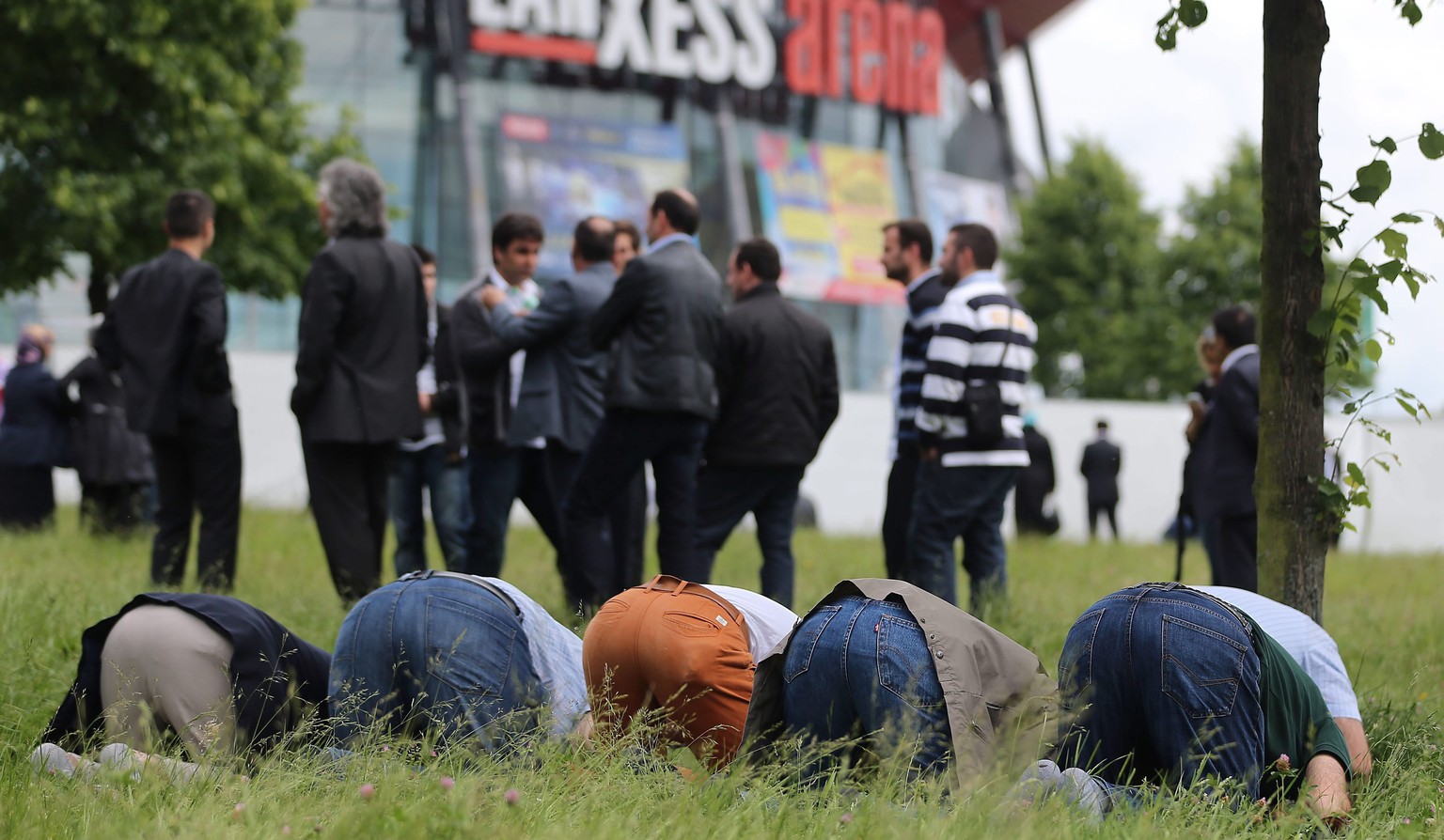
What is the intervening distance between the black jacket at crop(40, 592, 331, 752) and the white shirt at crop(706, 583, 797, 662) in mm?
1060

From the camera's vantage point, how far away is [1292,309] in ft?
14.2

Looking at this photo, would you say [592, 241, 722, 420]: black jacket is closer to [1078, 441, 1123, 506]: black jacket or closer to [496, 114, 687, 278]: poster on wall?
[1078, 441, 1123, 506]: black jacket

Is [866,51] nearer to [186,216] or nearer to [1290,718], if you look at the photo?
[186,216]

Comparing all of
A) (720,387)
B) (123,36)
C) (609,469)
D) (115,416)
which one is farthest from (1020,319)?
(123,36)

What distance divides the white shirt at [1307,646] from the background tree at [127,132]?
14.2 meters

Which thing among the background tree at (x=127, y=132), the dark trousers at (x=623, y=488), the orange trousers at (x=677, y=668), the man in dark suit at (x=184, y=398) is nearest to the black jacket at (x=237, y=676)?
the orange trousers at (x=677, y=668)

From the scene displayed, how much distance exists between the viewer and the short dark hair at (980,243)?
6711 mm

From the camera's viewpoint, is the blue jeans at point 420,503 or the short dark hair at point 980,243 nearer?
the short dark hair at point 980,243

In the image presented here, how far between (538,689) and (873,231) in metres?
34.5

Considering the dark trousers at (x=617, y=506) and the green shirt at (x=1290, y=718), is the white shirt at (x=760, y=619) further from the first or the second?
the dark trousers at (x=617, y=506)

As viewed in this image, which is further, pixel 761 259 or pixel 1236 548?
pixel 761 259

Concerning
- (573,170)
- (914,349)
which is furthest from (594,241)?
(573,170)

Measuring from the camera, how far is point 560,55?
1310 inches

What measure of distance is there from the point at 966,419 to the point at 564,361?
1903 millimetres
